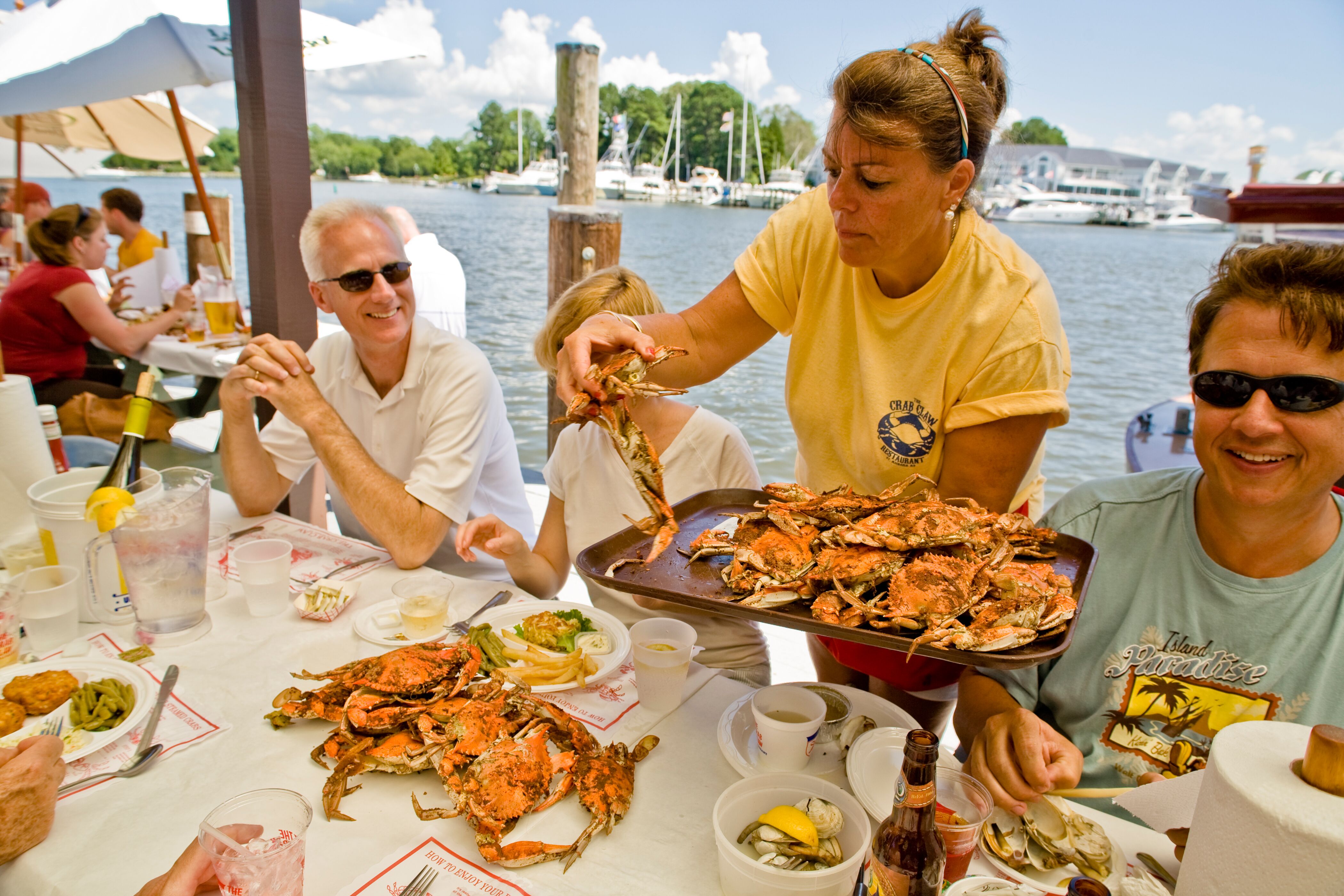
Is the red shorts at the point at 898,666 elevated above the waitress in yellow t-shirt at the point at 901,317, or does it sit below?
below

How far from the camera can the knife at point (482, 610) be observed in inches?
85.8

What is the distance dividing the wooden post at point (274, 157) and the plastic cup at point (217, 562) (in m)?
1.65

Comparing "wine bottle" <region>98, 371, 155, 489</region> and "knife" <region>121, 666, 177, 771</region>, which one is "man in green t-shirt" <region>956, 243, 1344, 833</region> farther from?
"wine bottle" <region>98, 371, 155, 489</region>

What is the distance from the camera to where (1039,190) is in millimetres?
49281

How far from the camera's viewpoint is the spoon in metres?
1.50

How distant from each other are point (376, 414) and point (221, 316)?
387 cm

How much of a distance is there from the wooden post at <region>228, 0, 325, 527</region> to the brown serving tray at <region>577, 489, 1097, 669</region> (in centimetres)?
285

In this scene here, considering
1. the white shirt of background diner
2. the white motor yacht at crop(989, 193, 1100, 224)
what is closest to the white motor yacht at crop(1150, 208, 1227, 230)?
the white motor yacht at crop(989, 193, 1100, 224)

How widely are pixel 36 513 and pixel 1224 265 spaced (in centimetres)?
315

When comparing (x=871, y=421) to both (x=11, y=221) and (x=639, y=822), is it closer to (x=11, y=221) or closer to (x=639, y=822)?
(x=639, y=822)

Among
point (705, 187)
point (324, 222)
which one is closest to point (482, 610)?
point (324, 222)

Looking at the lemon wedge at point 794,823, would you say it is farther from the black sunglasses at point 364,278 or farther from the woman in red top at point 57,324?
the woman in red top at point 57,324

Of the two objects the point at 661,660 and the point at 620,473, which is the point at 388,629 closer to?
the point at 661,660

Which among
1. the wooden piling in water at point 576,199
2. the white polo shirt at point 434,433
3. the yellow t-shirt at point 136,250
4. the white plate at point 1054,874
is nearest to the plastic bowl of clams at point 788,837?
the white plate at point 1054,874
